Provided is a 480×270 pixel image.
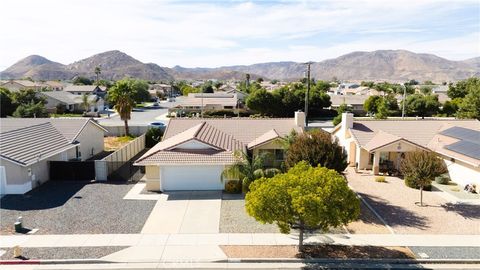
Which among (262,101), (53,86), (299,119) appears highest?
(53,86)

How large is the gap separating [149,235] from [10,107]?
56.4m

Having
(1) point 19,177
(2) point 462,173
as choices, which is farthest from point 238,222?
(2) point 462,173

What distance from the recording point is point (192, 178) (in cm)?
2605

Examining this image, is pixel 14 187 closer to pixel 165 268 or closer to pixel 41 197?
pixel 41 197

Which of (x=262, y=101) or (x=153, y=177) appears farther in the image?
(x=262, y=101)

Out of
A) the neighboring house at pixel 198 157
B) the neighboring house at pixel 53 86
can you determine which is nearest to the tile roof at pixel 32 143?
the neighboring house at pixel 198 157

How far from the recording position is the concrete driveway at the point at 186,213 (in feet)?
64.9

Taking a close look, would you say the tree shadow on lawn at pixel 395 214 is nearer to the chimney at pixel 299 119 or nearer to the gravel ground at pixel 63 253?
the chimney at pixel 299 119

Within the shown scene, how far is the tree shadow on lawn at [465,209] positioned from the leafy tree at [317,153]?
7070 mm

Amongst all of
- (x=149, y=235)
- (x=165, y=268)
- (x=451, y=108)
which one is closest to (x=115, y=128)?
(x=149, y=235)

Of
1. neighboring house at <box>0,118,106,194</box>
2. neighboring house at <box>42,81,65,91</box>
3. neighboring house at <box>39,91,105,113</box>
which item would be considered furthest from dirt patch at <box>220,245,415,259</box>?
neighboring house at <box>42,81,65,91</box>

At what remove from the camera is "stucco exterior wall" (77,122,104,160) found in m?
34.2

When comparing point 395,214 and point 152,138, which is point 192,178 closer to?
point 395,214

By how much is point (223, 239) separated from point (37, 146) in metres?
18.7
